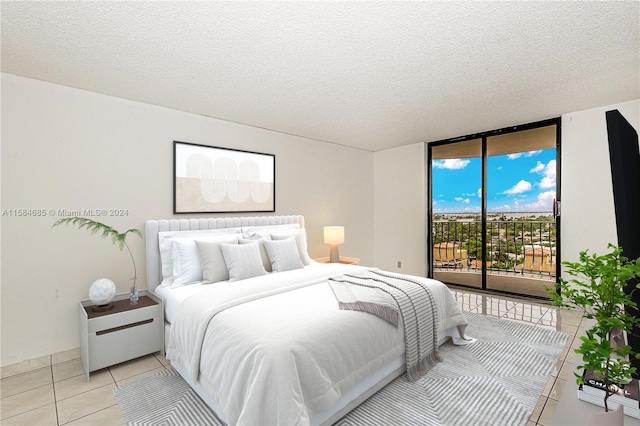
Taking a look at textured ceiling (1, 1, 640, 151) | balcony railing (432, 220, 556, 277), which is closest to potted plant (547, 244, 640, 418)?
textured ceiling (1, 1, 640, 151)

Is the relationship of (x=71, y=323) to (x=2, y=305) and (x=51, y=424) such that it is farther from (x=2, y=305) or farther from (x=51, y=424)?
(x=51, y=424)

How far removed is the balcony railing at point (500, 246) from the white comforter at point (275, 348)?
374cm

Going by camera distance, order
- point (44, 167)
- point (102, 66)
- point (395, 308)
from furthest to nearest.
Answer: point (44, 167), point (102, 66), point (395, 308)

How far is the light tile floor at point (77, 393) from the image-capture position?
1.99 meters

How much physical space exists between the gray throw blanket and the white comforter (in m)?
0.09

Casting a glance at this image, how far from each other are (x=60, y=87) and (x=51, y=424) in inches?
111

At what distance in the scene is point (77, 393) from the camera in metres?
2.29

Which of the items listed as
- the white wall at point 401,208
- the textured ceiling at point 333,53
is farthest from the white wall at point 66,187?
the white wall at point 401,208

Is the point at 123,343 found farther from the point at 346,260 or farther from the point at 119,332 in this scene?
the point at 346,260

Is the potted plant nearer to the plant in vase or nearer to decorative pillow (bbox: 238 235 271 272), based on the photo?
decorative pillow (bbox: 238 235 271 272)

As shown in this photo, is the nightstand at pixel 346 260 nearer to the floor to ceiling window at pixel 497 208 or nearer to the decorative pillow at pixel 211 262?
the floor to ceiling window at pixel 497 208

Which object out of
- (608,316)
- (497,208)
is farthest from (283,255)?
(497,208)

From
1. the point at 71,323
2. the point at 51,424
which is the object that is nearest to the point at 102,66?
the point at 71,323

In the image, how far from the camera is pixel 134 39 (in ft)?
6.95
